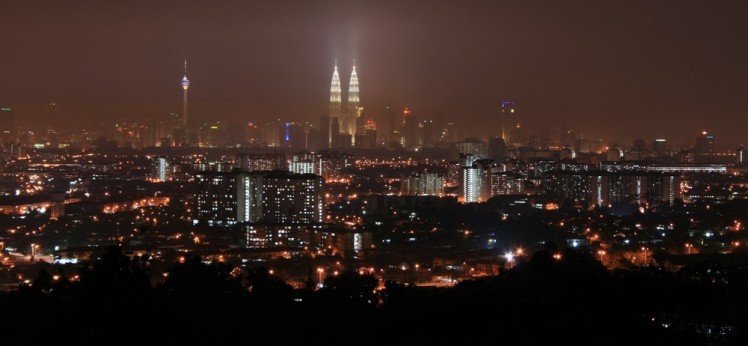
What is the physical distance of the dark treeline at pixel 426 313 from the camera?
5.60m

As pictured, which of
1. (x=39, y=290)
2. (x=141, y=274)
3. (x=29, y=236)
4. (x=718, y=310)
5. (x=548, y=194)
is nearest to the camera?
(x=718, y=310)

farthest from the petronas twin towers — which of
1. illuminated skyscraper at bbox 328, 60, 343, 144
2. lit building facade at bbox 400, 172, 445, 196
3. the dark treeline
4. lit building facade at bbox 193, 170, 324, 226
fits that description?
the dark treeline

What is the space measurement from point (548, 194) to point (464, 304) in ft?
90.1

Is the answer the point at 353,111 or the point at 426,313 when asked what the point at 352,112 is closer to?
the point at 353,111

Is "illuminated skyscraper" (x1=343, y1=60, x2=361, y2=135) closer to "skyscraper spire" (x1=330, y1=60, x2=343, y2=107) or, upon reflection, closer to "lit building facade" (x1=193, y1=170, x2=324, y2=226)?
"skyscraper spire" (x1=330, y1=60, x2=343, y2=107)

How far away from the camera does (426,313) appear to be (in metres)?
A: 7.35

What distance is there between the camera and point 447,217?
84.7ft

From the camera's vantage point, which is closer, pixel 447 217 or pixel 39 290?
pixel 39 290

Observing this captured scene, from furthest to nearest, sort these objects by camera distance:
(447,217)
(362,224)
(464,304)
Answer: (447,217) → (362,224) → (464,304)

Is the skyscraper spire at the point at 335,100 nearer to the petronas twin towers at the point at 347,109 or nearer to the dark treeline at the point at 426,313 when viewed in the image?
the petronas twin towers at the point at 347,109

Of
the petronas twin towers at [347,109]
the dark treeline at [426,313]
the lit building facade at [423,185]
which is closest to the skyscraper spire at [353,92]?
the petronas twin towers at [347,109]

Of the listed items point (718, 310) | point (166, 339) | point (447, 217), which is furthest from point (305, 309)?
point (447, 217)

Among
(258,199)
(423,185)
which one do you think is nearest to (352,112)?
(423,185)

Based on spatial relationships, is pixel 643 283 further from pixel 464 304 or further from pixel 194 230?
pixel 194 230
